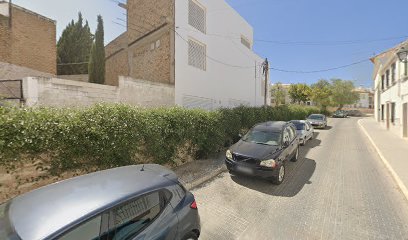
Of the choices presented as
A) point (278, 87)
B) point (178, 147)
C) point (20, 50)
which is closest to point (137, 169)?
point (178, 147)

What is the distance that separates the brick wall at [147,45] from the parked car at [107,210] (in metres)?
9.98

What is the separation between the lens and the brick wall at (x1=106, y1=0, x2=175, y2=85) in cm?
1255

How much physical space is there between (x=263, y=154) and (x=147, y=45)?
10747mm

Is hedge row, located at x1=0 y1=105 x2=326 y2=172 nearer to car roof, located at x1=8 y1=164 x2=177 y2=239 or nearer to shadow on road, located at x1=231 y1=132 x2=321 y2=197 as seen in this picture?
car roof, located at x1=8 y1=164 x2=177 y2=239

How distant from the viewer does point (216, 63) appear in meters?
16.5

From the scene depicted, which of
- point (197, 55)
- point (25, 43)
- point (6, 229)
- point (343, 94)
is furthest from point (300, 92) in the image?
point (6, 229)

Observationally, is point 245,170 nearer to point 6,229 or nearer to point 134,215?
point 134,215

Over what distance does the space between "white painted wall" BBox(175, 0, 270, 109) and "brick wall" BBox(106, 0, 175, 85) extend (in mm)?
527

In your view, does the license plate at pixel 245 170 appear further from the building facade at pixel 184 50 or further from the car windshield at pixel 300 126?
the car windshield at pixel 300 126

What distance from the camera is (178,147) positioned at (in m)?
7.24

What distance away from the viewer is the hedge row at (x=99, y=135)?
3.88 meters

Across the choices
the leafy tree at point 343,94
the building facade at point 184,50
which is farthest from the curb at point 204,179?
the leafy tree at point 343,94

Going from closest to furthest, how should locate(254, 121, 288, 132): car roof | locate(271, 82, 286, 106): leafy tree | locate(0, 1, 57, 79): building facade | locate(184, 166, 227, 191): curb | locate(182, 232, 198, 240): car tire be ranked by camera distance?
locate(182, 232, 198, 240): car tire < locate(184, 166, 227, 191): curb < locate(254, 121, 288, 132): car roof < locate(0, 1, 57, 79): building facade < locate(271, 82, 286, 106): leafy tree

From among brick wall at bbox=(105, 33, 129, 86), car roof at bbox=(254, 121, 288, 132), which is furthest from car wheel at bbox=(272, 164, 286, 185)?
brick wall at bbox=(105, 33, 129, 86)
